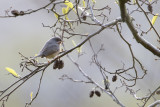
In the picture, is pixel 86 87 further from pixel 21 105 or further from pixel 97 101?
pixel 21 105

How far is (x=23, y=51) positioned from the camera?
7.45 ft

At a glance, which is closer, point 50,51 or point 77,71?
point 50,51

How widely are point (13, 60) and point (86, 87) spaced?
692mm

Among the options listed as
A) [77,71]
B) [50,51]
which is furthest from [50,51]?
[77,71]

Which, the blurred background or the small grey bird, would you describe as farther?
the blurred background

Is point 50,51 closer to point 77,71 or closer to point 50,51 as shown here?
point 50,51

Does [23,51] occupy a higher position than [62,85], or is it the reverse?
[23,51]

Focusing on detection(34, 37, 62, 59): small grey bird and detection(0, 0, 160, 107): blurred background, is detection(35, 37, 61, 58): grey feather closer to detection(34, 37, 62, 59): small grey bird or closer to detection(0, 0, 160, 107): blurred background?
detection(34, 37, 62, 59): small grey bird

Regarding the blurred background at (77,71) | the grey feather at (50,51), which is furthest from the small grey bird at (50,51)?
the blurred background at (77,71)

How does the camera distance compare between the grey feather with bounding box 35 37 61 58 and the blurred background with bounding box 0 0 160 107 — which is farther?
the blurred background with bounding box 0 0 160 107

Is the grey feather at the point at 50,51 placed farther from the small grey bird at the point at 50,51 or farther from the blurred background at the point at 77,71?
the blurred background at the point at 77,71

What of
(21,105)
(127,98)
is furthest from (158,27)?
(21,105)

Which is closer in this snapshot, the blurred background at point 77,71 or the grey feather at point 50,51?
the grey feather at point 50,51

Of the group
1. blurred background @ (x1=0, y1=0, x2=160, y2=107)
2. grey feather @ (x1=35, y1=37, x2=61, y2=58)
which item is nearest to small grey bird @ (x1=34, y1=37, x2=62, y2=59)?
grey feather @ (x1=35, y1=37, x2=61, y2=58)
